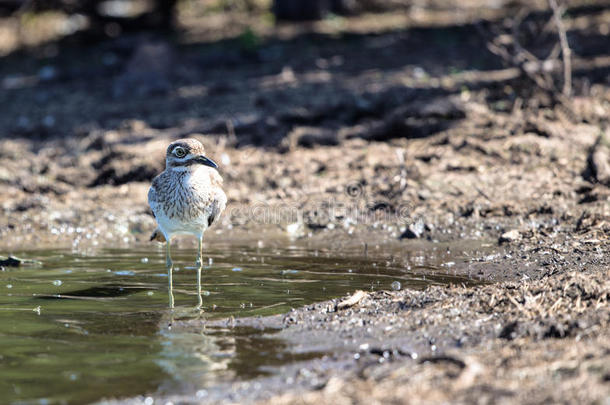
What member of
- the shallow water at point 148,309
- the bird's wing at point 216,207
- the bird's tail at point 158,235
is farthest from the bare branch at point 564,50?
the bird's tail at point 158,235

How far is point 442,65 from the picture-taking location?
12594 mm

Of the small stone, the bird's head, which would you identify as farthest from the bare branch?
the bird's head

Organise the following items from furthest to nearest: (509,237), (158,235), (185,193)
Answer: (509,237)
(158,235)
(185,193)

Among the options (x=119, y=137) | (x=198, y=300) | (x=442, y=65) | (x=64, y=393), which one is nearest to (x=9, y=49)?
(x=119, y=137)

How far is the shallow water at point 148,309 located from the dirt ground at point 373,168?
13.8 inches

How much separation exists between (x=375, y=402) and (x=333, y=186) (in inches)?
235

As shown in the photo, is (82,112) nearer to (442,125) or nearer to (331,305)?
(442,125)

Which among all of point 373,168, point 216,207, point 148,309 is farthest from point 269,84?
point 148,309

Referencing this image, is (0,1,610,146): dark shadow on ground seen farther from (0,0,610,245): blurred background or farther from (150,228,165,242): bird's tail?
(150,228,165,242): bird's tail

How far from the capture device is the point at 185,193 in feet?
23.7

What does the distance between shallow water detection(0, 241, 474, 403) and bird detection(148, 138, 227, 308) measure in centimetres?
54

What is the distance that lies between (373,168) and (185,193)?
135 inches

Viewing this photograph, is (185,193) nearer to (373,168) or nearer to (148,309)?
(148,309)

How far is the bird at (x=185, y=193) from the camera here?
7227 mm
